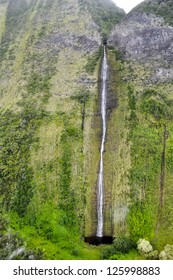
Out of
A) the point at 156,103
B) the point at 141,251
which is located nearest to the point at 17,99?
the point at 156,103

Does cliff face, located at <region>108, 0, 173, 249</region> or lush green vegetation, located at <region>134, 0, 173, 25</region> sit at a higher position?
lush green vegetation, located at <region>134, 0, 173, 25</region>

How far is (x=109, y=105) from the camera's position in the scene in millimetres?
58969

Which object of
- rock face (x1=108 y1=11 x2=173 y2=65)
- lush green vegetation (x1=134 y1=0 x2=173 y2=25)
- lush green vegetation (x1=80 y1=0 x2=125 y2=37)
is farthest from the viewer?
lush green vegetation (x1=80 y1=0 x2=125 y2=37)

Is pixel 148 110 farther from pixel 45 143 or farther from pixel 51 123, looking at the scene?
pixel 45 143

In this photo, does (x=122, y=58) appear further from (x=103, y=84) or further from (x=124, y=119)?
(x=124, y=119)

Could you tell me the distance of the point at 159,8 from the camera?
238 feet

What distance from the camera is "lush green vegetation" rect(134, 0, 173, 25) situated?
230 ft

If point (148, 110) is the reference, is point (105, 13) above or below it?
above

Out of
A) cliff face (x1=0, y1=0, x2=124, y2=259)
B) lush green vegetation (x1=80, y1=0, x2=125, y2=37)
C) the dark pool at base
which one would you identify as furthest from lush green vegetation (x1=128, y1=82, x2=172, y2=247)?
lush green vegetation (x1=80, y1=0, x2=125, y2=37)

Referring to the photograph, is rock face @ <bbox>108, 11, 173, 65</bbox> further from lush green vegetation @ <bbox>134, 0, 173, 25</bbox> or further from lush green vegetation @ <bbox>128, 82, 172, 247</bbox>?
lush green vegetation @ <bbox>128, 82, 172, 247</bbox>

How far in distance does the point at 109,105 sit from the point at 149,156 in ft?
42.5

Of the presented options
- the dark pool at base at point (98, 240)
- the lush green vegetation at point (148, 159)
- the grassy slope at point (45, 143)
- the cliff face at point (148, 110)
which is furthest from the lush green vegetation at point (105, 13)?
the dark pool at base at point (98, 240)

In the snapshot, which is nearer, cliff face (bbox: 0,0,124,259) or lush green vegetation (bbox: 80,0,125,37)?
cliff face (bbox: 0,0,124,259)

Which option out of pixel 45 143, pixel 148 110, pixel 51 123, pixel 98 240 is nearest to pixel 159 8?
pixel 148 110
